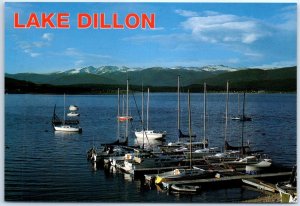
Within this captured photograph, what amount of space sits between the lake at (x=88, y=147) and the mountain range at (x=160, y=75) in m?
0.71

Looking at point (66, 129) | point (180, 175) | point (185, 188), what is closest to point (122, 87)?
point (180, 175)

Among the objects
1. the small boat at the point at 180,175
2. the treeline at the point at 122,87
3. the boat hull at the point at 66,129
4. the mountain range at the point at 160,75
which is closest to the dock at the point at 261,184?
the small boat at the point at 180,175

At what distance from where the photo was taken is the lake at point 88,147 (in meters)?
12.4

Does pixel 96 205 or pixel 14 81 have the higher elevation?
pixel 14 81

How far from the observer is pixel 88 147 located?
21.6 metres

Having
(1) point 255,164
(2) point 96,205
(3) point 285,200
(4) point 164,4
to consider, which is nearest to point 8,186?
(2) point 96,205

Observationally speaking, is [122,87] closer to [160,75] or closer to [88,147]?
[160,75]

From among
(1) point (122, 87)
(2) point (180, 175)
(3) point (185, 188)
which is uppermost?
(1) point (122, 87)

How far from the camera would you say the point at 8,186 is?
10680 millimetres

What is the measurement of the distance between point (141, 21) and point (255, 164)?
674 centimetres

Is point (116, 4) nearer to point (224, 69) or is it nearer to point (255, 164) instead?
point (224, 69)

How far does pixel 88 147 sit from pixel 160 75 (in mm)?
8248

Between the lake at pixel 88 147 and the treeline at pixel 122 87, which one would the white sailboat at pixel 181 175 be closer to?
the lake at pixel 88 147

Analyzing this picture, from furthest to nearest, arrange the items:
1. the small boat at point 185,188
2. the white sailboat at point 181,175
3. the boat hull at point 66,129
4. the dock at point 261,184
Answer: the boat hull at point 66,129, the white sailboat at point 181,175, the small boat at point 185,188, the dock at point 261,184
